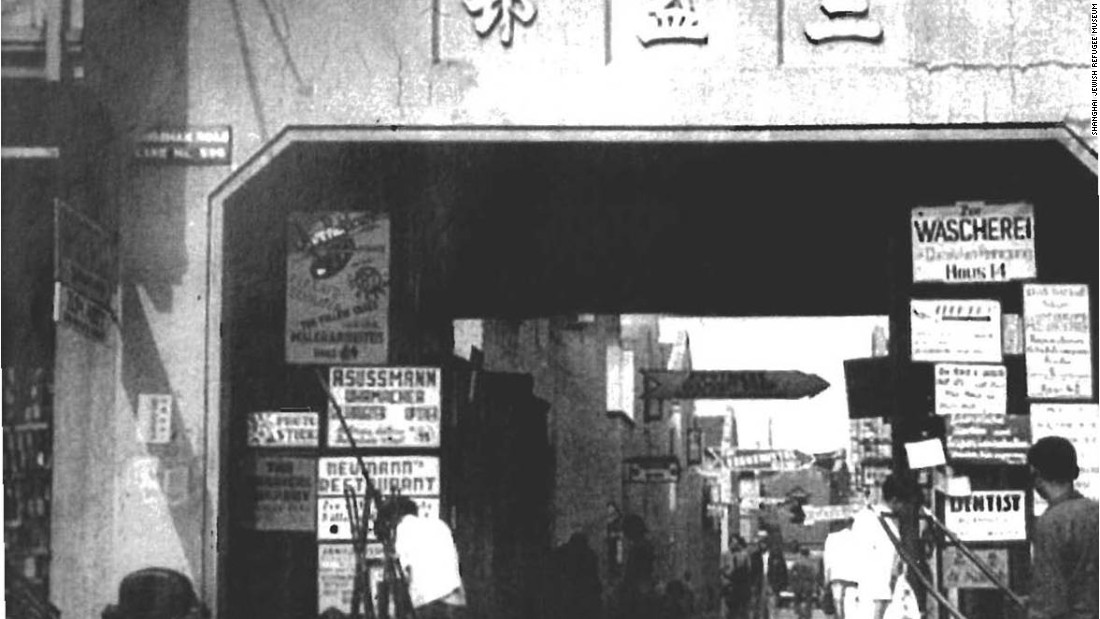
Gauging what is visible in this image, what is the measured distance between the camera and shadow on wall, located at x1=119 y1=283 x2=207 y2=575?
35.0 feet

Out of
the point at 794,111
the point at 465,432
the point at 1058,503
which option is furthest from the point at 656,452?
the point at 1058,503

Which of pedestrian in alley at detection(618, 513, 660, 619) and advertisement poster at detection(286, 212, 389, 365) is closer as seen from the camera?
advertisement poster at detection(286, 212, 389, 365)

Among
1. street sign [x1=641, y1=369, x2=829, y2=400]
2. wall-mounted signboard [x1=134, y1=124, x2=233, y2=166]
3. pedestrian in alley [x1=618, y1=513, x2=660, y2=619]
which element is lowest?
pedestrian in alley [x1=618, y1=513, x2=660, y2=619]

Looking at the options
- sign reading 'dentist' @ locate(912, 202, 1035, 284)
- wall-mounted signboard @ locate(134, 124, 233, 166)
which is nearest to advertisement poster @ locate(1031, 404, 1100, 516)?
sign reading 'dentist' @ locate(912, 202, 1035, 284)

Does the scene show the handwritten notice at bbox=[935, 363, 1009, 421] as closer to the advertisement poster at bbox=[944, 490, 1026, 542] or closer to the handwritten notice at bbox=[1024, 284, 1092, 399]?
the handwritten notice at bbox=[1024, 284, 1092, 399]

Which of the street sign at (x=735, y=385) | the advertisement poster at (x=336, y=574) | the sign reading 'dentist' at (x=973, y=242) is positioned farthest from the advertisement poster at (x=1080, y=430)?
the street sign at (x=735, y=385)

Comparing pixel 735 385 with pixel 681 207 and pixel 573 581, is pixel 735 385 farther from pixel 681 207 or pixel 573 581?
pixel 681 207

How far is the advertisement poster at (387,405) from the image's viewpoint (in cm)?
1229

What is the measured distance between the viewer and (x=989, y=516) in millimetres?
12312

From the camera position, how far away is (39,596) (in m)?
10.4

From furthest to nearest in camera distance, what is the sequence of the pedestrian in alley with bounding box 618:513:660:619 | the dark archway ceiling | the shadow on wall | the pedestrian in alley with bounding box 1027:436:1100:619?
1. the pedestrian in alley with bounding box 618:513:660:619
2. the dark archway ceiling
3. the shadow on wall
4. the pedestrian in alley with bounding box 1027:436:1100:619

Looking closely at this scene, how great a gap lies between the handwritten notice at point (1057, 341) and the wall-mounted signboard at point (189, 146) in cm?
574

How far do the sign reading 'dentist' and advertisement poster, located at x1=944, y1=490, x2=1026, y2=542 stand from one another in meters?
1.63

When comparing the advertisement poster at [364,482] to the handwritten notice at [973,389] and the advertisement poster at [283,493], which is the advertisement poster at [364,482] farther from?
the handwritten notice at [973,389]
